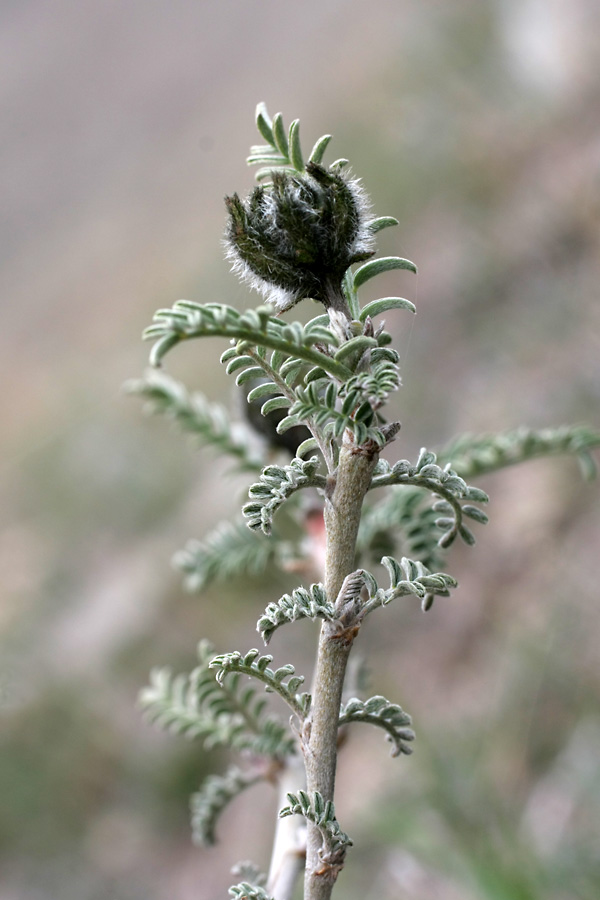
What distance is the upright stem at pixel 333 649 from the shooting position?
28.6 inches

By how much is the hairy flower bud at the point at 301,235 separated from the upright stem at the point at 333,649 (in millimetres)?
159

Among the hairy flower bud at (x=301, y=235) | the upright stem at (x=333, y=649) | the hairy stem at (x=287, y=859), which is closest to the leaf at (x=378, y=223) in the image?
the hairy flower bud at (x=301, y=235)

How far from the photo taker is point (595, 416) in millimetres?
3807

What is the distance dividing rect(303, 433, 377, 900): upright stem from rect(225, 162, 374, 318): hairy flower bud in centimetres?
16

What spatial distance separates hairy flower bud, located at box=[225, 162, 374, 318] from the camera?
0.74 m

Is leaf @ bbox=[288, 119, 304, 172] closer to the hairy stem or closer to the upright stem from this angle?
the upright stem

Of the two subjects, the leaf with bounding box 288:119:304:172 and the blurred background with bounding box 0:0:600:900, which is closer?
the leaf with bounding box 288:119:304:172

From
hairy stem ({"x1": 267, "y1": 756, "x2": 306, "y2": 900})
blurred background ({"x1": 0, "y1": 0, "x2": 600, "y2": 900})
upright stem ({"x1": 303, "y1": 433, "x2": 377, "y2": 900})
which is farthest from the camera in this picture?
blurred background ({"x1": 0, "y1": 0, "x2": 600, "y2": 900})

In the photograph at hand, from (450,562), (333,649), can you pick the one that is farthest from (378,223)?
(450,562)

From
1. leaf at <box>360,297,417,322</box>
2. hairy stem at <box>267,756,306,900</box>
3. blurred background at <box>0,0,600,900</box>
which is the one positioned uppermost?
blurred background at <box>0,0,600,900</box>

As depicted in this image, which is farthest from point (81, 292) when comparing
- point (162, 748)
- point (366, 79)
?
point (162, 748)

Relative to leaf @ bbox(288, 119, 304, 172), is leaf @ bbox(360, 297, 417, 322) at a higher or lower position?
lower

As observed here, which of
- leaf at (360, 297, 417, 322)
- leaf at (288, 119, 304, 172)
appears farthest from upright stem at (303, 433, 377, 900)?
leaf at (288, 119, 304, 172)

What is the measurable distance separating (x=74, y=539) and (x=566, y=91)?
5935 mm
